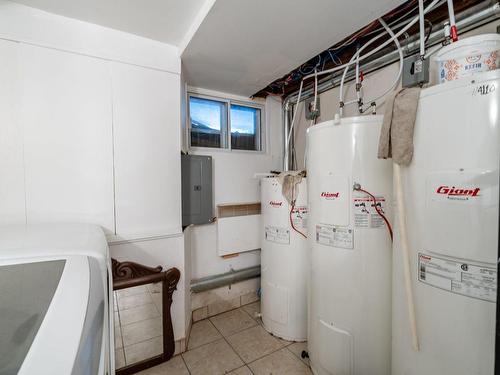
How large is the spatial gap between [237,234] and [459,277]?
1830 mm

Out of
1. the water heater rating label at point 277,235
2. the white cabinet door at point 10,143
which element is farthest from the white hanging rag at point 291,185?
the white cabinet door at point 10,143

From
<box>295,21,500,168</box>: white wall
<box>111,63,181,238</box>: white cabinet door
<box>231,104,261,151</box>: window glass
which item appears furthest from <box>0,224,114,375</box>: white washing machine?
<box>295,21,500,168</box>: white wall

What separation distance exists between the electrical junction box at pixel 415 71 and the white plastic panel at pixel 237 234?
1767mm

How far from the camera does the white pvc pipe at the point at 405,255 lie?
931 millimetres

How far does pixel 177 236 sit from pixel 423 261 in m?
1.60

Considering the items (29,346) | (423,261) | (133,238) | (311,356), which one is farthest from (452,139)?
(133,238)

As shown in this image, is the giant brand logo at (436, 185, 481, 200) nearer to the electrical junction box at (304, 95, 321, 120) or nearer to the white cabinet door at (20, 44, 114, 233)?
the electrical junction box at (304, 95, 321, 120)

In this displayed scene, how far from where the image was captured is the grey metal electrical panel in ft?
6.64

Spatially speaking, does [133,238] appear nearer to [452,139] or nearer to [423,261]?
[423,261]

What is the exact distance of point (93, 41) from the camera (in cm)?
149

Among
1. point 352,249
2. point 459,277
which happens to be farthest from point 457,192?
point 352,249

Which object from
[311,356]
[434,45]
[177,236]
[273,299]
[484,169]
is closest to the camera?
[484,169]

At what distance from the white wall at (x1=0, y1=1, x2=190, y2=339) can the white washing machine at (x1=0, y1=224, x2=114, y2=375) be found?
634 mm

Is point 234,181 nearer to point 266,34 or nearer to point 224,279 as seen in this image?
point 224,279
